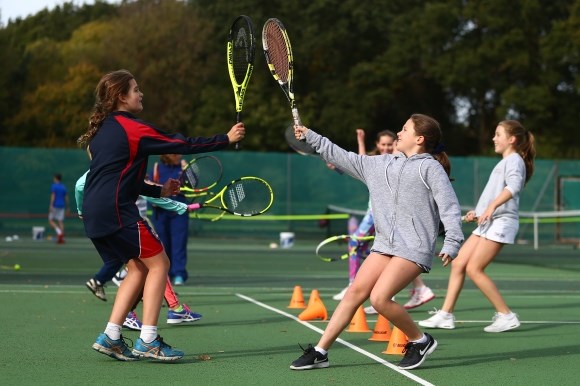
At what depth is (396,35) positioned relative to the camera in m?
51.4

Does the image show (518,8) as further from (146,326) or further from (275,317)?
(146,326)

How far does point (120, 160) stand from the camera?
7.86 metres

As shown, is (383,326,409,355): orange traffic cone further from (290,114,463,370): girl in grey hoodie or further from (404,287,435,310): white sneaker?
(404,287,435,310): white sneaker

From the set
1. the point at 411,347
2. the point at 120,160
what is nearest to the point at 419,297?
the point at 411,347

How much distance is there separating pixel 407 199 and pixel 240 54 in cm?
210

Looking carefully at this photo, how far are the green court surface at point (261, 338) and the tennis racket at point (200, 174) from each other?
124 centimetres

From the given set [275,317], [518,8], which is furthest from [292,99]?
[518,8]

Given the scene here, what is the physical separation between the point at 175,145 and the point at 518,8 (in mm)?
41544

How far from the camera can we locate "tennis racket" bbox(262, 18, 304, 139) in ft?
28.0

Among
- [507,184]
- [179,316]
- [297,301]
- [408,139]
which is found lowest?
[297,301]

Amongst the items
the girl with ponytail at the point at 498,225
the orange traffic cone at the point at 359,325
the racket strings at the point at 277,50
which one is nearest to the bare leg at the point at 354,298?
the racket strings at the point at 277,50

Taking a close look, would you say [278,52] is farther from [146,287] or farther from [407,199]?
[146,287]

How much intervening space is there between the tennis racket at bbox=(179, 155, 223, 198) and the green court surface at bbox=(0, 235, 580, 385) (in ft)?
4.07

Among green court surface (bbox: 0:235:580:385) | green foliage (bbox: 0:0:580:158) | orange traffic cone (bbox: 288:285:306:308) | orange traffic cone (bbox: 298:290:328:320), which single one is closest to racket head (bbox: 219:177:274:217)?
green court surface (bbox: 0:235:580:385)
